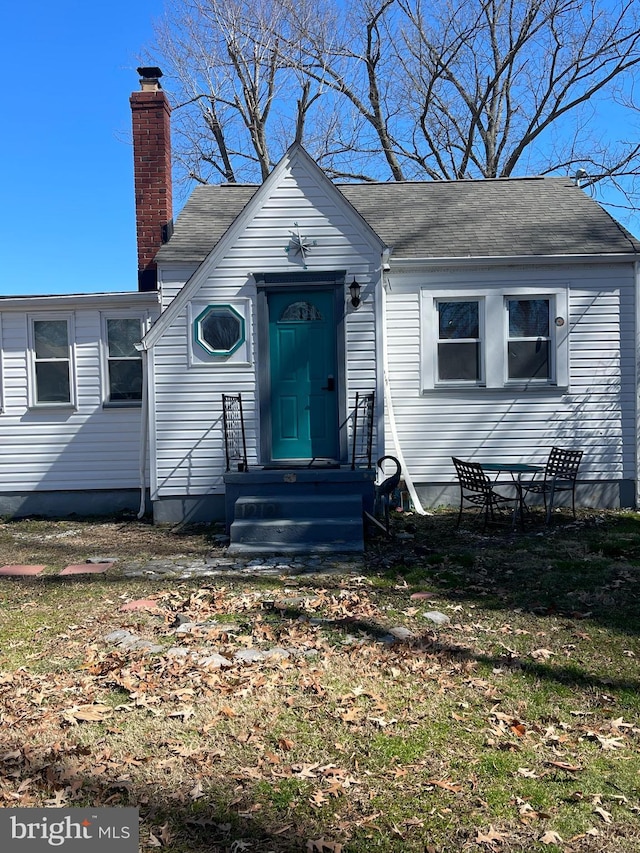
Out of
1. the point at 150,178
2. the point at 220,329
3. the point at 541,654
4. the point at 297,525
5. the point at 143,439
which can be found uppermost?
the point at 150,178

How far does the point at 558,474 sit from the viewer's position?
9.71 metres

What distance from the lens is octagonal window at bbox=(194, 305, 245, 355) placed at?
10.1m

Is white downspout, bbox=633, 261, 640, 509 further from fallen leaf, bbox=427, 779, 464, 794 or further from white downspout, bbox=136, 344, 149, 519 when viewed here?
fallen leaf, bbox=427, 779, 464, 794

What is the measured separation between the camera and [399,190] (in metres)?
13.2

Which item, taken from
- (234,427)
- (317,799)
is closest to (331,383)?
(234,427)

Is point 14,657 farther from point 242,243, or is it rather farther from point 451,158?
point 451,158

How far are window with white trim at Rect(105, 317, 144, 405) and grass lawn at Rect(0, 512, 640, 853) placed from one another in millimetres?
4912

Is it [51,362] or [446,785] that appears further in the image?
[51,362]

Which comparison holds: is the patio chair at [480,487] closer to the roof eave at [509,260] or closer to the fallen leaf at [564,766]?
the roof eave at [509,260]

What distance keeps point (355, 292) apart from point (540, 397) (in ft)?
10.7

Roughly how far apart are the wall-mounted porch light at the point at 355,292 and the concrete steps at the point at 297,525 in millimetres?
2736

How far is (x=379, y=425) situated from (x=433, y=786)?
22.6ft

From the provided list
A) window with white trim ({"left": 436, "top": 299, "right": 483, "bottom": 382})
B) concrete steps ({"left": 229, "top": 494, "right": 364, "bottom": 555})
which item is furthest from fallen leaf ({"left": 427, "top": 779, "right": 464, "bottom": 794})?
window with white trim ({"left": 436, "top": 299, "right": 483, "bottom": 382})

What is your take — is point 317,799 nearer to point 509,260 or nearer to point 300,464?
point 300,464
